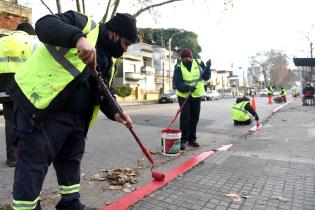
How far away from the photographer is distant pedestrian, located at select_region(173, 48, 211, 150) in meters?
6.85

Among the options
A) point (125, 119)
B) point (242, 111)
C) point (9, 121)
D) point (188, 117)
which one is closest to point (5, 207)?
point (125, 119)

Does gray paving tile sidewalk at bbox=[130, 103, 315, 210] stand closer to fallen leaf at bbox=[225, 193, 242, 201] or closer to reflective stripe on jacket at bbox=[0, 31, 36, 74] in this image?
fallen leaf at bbox=[225, 193, 242, 201]

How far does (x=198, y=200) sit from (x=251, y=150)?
127 inches

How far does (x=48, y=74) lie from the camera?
2658 millimetres

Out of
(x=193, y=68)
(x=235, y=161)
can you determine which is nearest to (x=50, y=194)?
(x=235, y=161)

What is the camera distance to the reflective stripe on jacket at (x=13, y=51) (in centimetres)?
487

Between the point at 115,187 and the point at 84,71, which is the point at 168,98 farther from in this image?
the point at 84,71

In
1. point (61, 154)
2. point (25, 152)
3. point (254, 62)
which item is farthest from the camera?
point (254, 62)

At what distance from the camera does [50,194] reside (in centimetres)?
406

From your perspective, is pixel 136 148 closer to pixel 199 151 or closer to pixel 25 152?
pixel 199 151

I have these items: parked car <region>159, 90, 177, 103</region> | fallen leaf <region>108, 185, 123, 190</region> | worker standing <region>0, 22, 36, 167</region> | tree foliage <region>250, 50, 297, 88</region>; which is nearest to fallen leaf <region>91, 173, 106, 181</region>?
fallen leaf <region>108, 185, 123, 190</region>

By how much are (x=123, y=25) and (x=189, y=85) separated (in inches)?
153

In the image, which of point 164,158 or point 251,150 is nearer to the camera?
point 164,158

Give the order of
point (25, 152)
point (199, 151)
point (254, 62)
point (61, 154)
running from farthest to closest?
point (254, 62)
point (199, 151)
point (61, 154)
point (25, 152)
